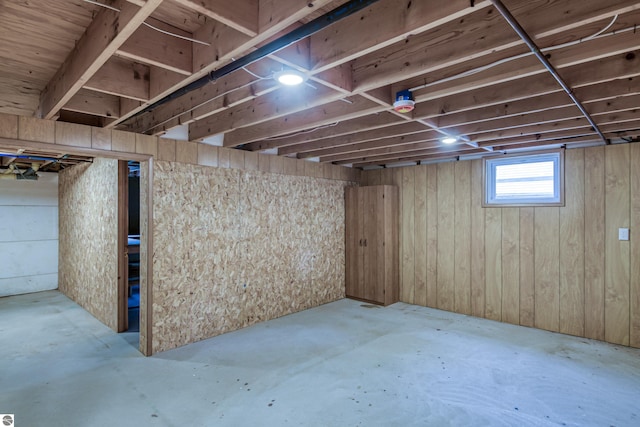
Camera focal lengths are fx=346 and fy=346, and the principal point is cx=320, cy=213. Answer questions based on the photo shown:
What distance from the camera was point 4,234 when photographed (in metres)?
6.15

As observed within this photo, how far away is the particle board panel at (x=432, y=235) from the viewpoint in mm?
5262

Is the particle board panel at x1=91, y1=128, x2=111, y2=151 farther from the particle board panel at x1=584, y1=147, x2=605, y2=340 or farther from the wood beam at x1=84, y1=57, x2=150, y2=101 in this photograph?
the particle board panel at x1=584, y1=147, x2=605, y2=340

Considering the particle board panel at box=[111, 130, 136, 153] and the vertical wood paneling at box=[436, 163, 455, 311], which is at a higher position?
the particle board panel at box=[111, 130, 136, 153]

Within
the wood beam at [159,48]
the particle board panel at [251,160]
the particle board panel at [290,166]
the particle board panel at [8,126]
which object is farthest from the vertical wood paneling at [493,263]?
the particle board panel at [8,126]

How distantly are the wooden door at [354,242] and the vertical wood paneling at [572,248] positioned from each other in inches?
106

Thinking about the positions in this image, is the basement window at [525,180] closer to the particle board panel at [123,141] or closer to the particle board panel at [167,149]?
the particle board panel at [167,149]

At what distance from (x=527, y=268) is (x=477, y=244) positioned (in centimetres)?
67

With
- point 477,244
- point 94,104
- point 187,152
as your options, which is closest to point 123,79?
point 94,104

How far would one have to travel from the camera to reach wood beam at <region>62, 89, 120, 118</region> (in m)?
2.73

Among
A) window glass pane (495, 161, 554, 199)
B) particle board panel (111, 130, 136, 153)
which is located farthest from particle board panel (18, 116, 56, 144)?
window glass pane (495, 161, 554, 199)

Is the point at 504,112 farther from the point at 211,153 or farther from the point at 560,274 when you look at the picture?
the point at 211,153

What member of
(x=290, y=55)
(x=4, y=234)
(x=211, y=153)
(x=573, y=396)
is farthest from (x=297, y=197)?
(x=4, y=234)

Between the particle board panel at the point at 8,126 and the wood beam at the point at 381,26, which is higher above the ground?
the wood beam at the point at 381,26

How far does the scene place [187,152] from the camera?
12.5ft
